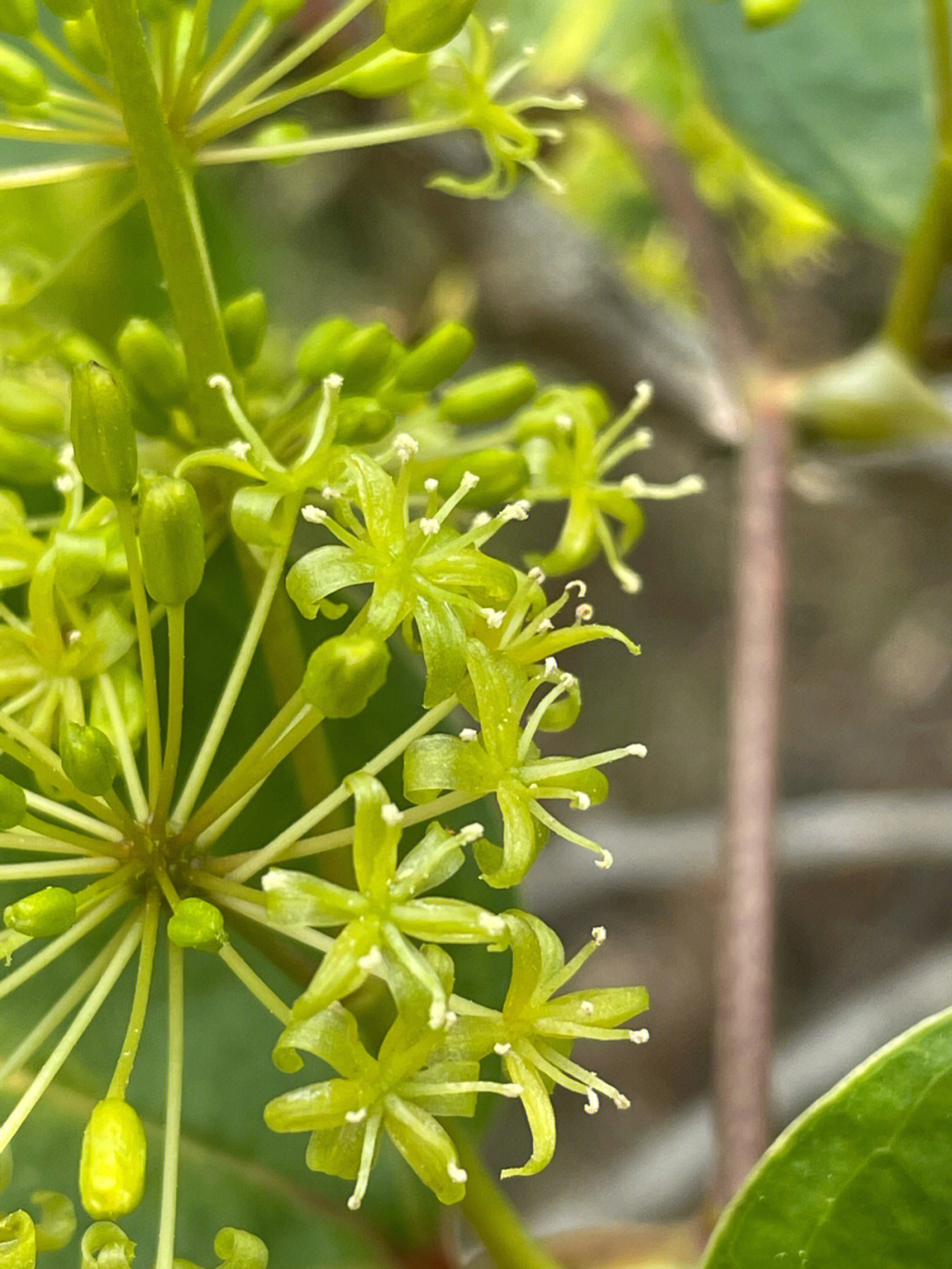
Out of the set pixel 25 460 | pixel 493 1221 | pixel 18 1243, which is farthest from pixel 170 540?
pixel 493 1221

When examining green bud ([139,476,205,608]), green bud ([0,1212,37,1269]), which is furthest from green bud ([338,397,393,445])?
green bud ([0,1212,37,1269])

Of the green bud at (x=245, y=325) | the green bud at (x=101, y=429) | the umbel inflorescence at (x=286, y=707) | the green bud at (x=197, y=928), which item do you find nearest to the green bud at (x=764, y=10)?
the umbel inflorescence at (x=286, y=707)

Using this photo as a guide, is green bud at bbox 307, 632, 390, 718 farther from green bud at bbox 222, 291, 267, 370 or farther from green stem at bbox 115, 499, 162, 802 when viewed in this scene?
green bud at bbox 222, 291, 267, 370

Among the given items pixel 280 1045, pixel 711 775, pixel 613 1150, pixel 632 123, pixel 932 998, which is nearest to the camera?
pixel 280 1045

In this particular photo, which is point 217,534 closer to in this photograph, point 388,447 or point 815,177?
point 388,447

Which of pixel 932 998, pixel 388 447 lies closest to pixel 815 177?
pixel 388 447

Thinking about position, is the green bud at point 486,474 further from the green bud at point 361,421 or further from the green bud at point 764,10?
the green bud at point 764,10
